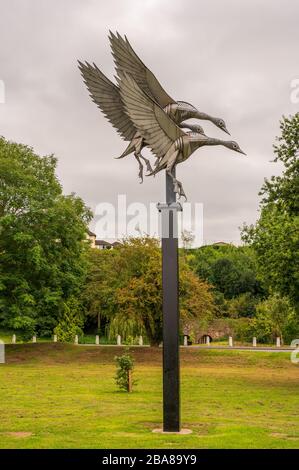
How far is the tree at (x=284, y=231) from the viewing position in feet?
66.6

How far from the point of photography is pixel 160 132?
1132 centimetres

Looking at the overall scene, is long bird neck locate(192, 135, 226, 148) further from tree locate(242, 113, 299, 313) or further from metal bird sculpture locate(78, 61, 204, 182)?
tree locate(242, 113, 299, 313)

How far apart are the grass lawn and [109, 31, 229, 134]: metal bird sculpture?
5997 mm

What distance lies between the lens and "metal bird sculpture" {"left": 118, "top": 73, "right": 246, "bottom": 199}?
11.0 metres

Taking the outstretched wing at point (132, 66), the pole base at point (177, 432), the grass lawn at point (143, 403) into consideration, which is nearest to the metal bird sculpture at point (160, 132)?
the outstretched wing at point (132, 66)

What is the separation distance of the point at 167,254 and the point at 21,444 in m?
4.12

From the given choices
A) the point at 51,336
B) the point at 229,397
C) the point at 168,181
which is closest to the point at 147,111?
the point at 168,181

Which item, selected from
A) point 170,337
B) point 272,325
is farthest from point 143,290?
point 170,337

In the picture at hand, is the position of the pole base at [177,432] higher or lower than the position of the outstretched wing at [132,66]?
lower

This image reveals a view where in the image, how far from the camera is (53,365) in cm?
3028

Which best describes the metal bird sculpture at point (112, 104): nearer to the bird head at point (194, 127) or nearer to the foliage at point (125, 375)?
the bird head at point (194, 127)

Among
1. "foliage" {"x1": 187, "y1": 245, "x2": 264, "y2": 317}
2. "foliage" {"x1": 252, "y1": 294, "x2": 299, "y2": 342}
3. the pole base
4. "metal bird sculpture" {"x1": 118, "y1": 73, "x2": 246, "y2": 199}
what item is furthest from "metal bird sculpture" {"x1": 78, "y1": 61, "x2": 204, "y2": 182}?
"foliage" {"x1": 187, "y1": 245, "x2": 264, "y2": 317}

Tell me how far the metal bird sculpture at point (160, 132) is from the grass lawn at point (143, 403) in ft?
15.1
